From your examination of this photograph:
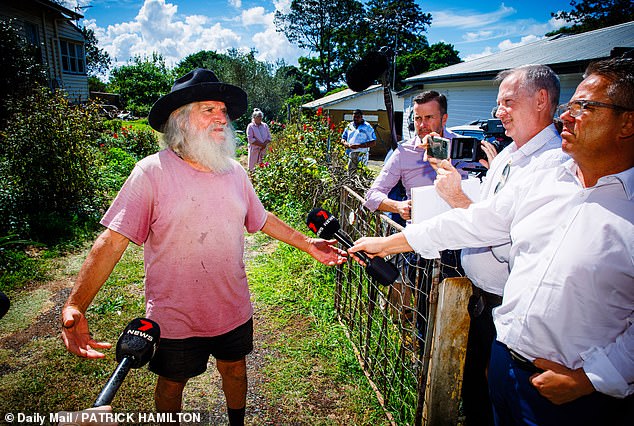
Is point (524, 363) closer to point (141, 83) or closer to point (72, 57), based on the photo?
point (72, 57)

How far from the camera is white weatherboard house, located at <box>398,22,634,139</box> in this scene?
9.30 meters

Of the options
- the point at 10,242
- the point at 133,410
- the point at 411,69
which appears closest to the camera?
the point at 133,410

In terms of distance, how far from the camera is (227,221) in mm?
2100

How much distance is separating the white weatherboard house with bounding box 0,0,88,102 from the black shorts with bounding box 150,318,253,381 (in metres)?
14.0

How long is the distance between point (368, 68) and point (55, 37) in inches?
755

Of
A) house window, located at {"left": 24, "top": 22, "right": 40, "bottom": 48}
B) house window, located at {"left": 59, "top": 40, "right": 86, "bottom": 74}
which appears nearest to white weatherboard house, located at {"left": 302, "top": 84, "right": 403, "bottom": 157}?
house window, located at {"left": 59, "top": 40, "right": 86, "bottom": 74}

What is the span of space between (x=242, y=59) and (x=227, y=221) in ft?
99.3

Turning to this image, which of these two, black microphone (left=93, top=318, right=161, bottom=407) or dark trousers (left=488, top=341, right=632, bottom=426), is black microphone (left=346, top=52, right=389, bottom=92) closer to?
dark trousers (left=488, top=341, right=632, bottom=426)

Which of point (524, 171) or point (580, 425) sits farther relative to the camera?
point (524, 171)

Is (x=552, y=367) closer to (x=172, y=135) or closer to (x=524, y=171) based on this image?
(x=524, y=171)

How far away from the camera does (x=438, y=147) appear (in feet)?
8.29

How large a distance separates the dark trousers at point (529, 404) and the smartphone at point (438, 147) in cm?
129

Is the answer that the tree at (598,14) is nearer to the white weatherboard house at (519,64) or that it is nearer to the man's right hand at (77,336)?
the white weatherboard house at (519,64)

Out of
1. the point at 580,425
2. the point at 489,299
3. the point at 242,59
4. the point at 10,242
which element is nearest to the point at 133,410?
the point at 489,299
